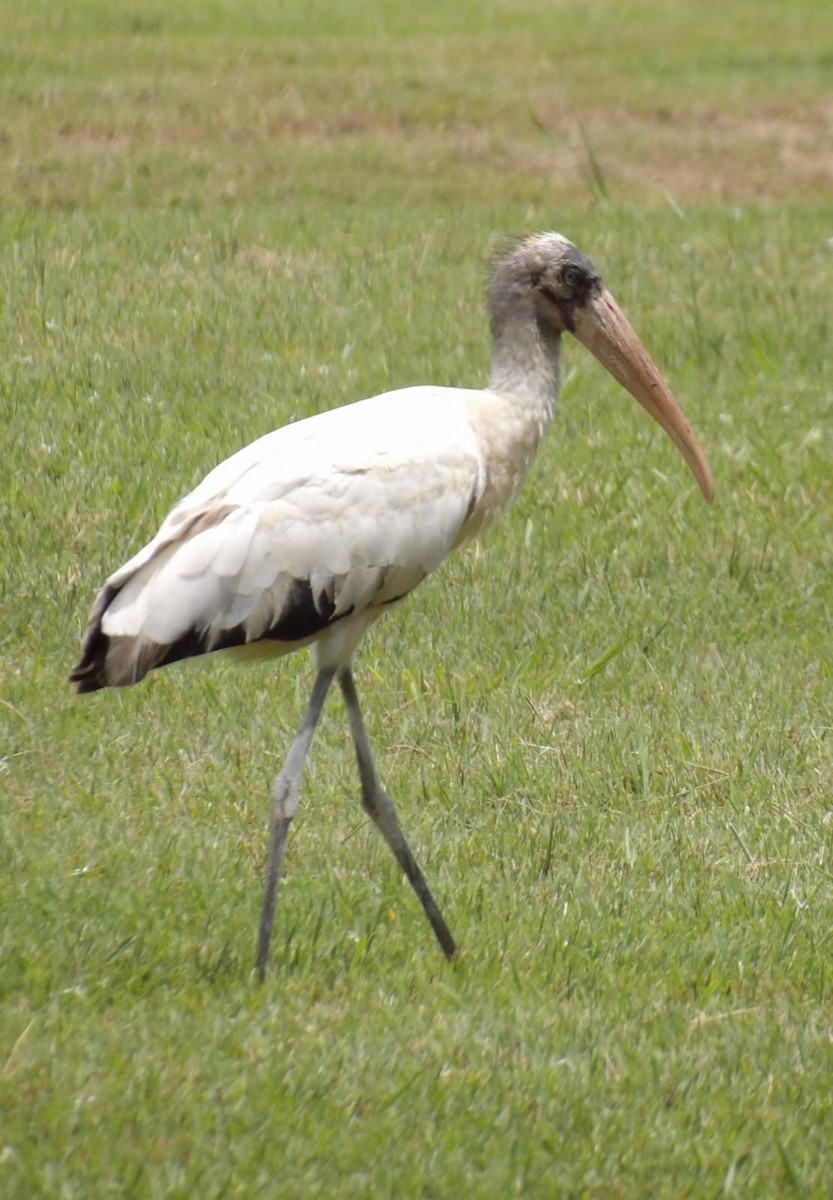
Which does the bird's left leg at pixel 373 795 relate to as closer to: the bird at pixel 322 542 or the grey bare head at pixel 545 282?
the bird at pixel 322 542

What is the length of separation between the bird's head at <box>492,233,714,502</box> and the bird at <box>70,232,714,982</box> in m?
0.17

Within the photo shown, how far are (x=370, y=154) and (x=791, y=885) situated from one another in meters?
9.83

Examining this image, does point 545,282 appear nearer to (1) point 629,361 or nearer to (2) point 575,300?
(2) point 575,300

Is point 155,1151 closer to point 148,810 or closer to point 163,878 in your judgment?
point 163,878

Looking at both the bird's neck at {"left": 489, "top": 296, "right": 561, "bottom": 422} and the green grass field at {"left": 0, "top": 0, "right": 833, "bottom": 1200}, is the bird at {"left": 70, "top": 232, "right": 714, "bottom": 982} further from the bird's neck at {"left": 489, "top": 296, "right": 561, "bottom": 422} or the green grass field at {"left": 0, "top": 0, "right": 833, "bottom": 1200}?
the green grass field at {"left": 0, "top": 0, "right": 833, "bottom": 1200}

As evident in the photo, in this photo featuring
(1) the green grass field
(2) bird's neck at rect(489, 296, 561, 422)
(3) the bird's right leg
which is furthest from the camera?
(2) bird's neck at rect(489, 296, 561, 422)

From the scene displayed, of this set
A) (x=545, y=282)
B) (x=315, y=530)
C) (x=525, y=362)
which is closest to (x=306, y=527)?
(x=315, y=530)

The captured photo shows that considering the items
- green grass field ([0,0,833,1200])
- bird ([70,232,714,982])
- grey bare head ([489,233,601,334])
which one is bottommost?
green grass field ([0,0,833,1200])

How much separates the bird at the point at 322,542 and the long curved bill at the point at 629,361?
21 centimetres

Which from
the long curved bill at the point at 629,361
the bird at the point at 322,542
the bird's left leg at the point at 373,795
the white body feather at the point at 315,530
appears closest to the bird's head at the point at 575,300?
the long curved bill at the point at 629,361

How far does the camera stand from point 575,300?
17.9 ft

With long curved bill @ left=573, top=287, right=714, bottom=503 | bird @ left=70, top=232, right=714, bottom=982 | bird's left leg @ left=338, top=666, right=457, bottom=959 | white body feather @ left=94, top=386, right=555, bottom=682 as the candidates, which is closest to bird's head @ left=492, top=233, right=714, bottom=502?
long curved bill @ left=573, top=287, right=714, bottom=503

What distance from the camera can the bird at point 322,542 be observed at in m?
4.79

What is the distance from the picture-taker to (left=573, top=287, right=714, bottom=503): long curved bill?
5477mm
